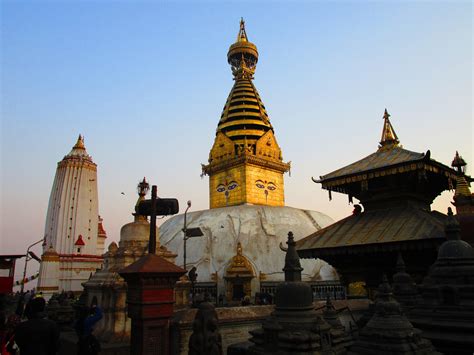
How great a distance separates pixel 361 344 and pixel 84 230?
3722 cm

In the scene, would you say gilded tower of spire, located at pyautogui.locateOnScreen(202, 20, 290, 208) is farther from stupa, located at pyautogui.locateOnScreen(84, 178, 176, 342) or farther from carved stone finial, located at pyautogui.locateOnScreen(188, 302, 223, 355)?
carved stone finial, located at pyautogui.locateOnScreen(188, 302, 223, 355)

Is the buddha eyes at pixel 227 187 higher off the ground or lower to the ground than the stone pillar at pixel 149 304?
higher

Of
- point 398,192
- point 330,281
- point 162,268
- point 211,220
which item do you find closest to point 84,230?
point 211,220

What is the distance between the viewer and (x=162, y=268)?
671cm

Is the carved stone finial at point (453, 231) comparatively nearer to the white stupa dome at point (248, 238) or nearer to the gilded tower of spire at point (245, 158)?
the white stupa dome at point (248, 238)

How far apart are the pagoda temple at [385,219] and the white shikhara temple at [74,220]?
29.0m


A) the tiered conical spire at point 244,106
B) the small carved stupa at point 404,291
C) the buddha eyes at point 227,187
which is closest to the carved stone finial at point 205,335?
the small carved stupa at point 404,291

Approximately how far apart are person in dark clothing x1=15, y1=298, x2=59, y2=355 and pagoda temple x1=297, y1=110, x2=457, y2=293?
9981 mm

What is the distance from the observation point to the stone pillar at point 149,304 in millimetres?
6453

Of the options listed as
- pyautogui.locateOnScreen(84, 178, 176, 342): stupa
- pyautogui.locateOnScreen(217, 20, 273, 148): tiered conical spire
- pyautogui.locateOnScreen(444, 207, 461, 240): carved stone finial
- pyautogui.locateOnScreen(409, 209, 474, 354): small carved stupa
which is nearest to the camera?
pyautogui.locateOnScreen(409, 209, 474, 354): small carved stupa

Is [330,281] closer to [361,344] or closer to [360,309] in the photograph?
[360,309]

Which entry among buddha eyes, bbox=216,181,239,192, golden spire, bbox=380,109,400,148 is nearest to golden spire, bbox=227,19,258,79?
buddha eyes, bbox=216,181,239,192

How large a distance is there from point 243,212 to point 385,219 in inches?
818

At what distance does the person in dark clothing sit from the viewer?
495cm
